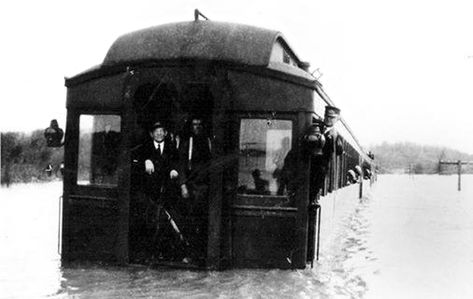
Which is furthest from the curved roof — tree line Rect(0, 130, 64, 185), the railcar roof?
tree line Rect(0, 130, 64, 185)

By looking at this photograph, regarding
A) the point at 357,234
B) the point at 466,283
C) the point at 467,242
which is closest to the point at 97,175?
the point at 466,283

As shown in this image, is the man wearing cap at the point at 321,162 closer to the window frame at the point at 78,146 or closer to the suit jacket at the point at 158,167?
the suit jacket at the point at 158,167

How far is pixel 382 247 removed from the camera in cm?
1278

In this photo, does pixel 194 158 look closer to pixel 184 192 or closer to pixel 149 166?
pixel 184 192

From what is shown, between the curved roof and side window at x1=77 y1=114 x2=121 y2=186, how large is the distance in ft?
2.97

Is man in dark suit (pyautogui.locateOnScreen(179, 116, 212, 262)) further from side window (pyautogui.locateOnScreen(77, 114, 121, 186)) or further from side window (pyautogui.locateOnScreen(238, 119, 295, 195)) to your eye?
side window (pyautogui.locateOnScreen(77, 114, 121, 186))

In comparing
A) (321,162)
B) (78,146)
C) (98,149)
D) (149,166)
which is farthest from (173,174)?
(321,162)

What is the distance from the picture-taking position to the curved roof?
28.2 feet

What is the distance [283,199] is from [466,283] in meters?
3.07

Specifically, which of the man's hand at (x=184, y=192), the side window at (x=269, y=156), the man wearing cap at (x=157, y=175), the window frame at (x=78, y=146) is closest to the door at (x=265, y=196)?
the side window at (x=269, y=156)

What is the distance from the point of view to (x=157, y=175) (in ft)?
29.0

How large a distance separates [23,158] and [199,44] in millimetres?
29279

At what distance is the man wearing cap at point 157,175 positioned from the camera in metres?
8.75

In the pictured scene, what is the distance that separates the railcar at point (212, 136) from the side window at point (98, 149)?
0.01 meters
